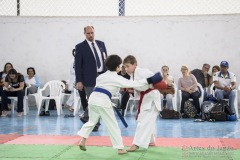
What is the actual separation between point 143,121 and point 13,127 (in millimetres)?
3812

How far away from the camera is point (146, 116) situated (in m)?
5.55

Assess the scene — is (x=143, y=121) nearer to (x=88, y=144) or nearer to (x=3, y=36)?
(x=88, y=144)

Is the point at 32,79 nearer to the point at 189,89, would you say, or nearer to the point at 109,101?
the point at 189,89

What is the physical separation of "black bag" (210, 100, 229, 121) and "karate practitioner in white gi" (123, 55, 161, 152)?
14.0ft

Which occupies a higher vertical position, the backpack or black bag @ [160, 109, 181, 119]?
the backpack

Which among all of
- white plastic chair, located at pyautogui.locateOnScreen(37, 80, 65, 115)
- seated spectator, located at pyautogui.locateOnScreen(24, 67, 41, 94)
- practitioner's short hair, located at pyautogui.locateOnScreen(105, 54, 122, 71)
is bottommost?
white plastic chair, located at pyautogui.locateOnScreen(37, 80, 65, 115)

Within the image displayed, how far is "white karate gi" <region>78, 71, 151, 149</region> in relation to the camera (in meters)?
5.22

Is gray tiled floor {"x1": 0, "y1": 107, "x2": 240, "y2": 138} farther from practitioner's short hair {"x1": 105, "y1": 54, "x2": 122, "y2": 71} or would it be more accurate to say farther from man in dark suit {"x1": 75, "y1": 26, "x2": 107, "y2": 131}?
practitioner's short hair {"x1": 105, "y1": 54, "x2": 122, "y2": 71}

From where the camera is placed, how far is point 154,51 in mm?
12773

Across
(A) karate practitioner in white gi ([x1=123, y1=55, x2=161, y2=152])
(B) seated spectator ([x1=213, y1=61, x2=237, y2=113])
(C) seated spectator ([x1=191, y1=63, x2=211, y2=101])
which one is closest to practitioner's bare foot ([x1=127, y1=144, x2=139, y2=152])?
(A) karate practitioner in white gi ([x1=123, y1=55, x2=161, y2=152])

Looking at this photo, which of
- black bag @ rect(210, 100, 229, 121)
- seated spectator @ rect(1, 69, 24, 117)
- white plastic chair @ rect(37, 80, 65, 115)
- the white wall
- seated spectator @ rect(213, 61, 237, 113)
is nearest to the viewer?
black bag @ rect(210, 100, 229, 121)

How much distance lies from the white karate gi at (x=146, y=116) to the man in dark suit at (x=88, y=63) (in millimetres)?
1776

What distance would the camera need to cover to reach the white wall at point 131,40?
1254 centimetres

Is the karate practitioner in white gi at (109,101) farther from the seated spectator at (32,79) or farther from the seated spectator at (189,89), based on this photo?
the seated spectator at (32,79)
